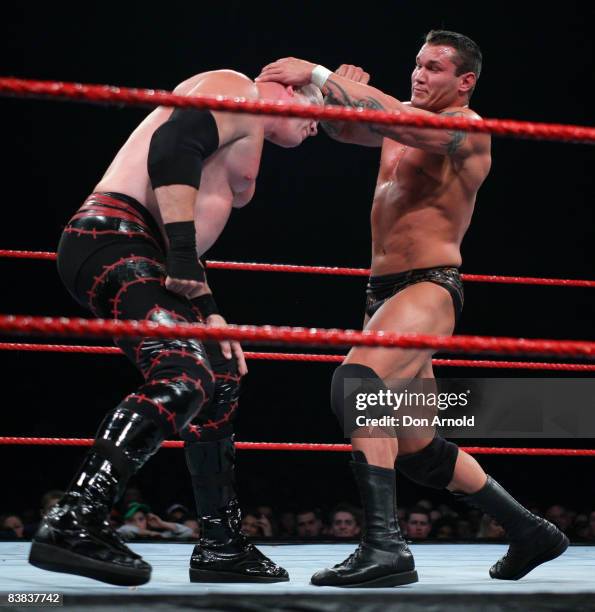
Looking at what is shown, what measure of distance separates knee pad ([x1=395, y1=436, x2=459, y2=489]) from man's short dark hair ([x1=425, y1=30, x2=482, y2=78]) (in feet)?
2.58

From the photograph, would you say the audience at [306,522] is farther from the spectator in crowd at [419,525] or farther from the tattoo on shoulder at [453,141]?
the tattoo on shoulder at [453,141]

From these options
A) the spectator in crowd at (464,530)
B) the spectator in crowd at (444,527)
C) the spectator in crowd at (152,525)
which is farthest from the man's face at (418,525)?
the spectator in crowd at (152,525)

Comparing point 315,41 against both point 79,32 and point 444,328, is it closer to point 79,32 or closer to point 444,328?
point 79,32

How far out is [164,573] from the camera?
1580 millimetres

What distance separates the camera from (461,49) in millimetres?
1871

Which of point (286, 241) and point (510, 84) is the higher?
point (510, 84)

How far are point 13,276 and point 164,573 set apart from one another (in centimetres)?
327

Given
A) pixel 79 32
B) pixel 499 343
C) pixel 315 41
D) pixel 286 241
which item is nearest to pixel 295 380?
pixel 286 241

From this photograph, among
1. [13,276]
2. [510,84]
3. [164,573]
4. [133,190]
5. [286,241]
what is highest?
[510,84]

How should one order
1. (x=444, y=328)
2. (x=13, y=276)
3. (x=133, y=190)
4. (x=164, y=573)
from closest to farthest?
(x=133, y=190), (x=164, y=573), (x=444, y=328), (x=13, y=276)

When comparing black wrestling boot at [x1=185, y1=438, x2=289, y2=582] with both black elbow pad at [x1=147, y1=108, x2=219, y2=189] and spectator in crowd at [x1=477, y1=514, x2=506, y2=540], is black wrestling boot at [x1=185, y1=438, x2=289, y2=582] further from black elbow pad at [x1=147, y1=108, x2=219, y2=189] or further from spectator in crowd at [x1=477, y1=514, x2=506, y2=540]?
spectator in crowd at [x1=477, y1=514, x2=506, y2=540]

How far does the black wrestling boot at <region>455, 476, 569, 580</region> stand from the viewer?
1.67 metres

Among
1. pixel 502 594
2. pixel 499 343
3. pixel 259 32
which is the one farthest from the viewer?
pixel 259 32

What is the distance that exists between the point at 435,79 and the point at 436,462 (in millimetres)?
805
